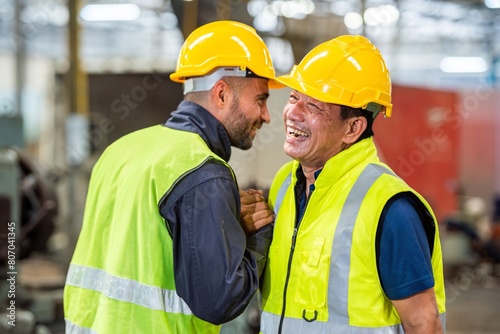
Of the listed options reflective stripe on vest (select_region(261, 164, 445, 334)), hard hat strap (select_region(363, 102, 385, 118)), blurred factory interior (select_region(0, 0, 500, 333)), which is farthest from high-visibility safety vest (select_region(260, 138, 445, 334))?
blurred factory interior (select_region(0, 0, 500, 333))

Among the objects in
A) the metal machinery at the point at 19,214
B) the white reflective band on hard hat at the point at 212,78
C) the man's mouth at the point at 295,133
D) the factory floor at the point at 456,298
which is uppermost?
the white reflective band on hard hat at the point at 212,78

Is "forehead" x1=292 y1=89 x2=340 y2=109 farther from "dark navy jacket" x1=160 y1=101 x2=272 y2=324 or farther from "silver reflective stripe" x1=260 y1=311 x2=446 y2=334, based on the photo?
"silver reflective stripe" x1=260 y1=311 x2=446 y2=334

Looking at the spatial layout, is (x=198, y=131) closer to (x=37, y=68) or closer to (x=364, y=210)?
(x=364, y=210)

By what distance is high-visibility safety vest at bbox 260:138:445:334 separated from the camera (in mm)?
2098

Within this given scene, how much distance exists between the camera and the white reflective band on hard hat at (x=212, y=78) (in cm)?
262

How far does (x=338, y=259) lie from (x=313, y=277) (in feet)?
0.35

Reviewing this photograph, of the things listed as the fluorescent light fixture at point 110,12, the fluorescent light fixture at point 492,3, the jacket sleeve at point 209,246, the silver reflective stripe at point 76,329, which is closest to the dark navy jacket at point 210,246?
the jacket sleeve at point 209,246

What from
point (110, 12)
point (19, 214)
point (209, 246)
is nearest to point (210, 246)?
point (209, 246)

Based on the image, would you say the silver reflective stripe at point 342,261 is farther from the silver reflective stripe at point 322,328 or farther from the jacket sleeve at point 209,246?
the jacket sleeve at point 209,246

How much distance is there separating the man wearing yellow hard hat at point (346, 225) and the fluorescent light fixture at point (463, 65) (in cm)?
2373

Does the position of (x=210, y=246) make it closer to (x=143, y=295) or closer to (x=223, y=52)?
(x=143, y=295)

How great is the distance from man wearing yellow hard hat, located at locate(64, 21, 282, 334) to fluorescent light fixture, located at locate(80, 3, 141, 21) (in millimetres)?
17536

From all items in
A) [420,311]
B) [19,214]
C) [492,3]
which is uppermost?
[492,3]

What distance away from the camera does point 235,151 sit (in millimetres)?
5207
